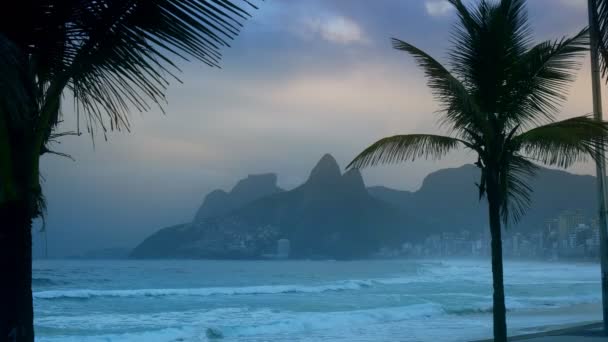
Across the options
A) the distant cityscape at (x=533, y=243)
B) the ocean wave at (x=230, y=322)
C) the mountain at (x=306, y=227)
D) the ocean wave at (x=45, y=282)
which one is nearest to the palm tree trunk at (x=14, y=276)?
the ocean wave at (x=230, y=322)

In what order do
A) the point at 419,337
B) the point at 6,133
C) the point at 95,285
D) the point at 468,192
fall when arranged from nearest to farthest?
1. the point at 6,133
2. the point at 419,337
3. the point at 95,285
4. the point at 468,192

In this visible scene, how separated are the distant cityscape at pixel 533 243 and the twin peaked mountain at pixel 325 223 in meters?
2.90

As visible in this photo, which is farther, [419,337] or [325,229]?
[325,229]

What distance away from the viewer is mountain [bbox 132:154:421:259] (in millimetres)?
158500

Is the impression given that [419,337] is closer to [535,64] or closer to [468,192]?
[535,64]

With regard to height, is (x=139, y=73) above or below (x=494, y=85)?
below

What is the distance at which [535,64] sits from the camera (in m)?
7.98

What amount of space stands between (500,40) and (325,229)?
15917cm

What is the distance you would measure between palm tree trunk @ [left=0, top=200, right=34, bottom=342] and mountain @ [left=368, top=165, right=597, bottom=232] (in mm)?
138700

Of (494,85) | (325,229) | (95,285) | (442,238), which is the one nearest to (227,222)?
(325,229)

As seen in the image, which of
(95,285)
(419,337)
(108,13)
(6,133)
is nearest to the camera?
(6,133)

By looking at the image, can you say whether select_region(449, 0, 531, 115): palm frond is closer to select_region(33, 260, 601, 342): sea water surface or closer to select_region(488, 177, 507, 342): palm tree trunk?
select_region(488, 177, 507, 342): palm tree trunk

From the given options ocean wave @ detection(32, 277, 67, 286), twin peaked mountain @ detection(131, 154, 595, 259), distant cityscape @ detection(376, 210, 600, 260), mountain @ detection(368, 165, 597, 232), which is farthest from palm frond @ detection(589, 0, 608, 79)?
twin peaked mountain @ detection(131, 154, 595, 259)

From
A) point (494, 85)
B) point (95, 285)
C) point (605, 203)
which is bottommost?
point (95, 285)
